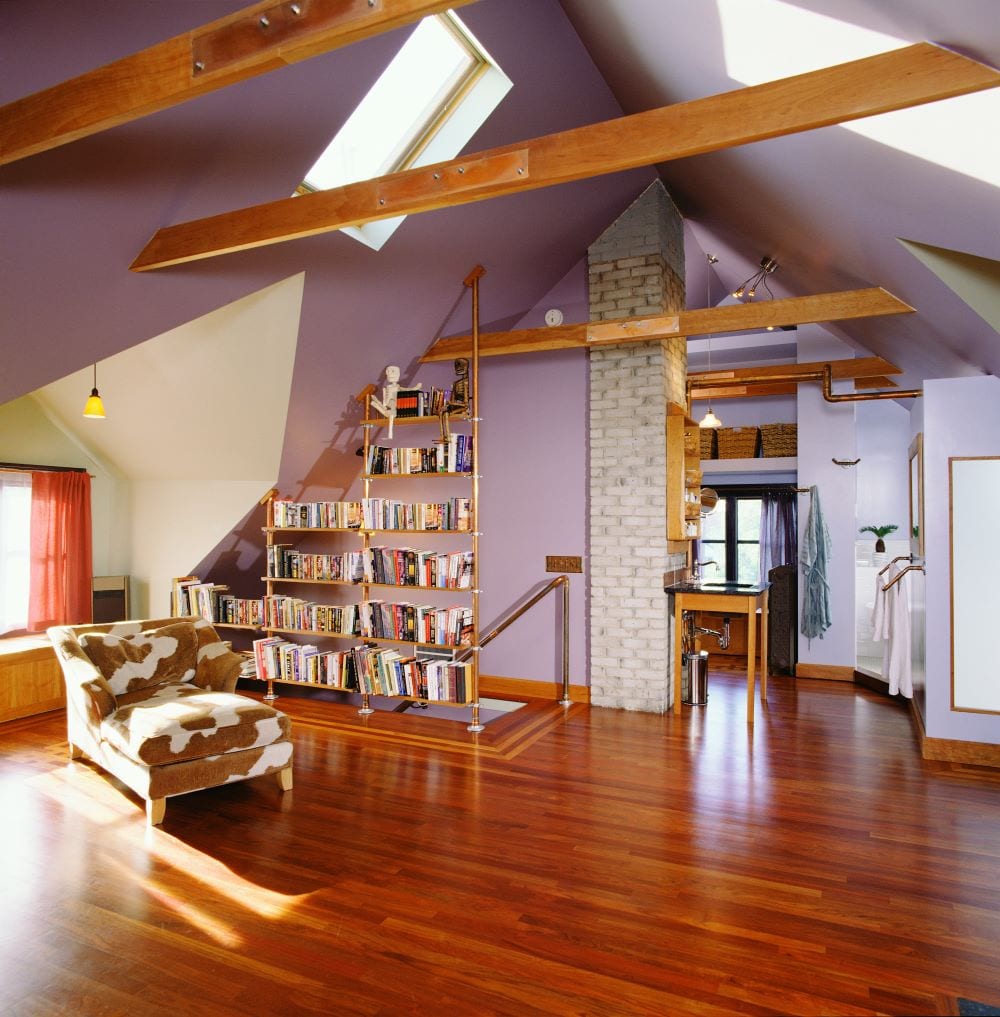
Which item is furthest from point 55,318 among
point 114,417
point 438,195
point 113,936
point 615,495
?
point 615,495

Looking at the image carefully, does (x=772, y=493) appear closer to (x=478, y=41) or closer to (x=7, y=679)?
(x=478, y=41)

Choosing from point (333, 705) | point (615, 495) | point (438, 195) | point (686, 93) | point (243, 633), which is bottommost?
point (333, 705)

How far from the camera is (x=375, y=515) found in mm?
5754

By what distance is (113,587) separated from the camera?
22.3 feet

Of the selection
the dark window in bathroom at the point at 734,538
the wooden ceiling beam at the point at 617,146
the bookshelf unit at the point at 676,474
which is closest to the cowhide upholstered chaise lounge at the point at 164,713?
the wooden ceiling beam at the point at 617,146

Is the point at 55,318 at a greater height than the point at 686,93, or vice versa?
the point at 686,93

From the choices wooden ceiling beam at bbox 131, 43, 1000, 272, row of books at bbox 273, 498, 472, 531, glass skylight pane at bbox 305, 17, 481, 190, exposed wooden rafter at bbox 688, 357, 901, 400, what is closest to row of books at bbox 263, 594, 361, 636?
row of books at bbox 273, 498, 472, 531

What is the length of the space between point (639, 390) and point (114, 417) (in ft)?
14.3

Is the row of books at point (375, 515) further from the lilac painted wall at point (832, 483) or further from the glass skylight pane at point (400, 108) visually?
the lilac painted wall at point (832, 483)

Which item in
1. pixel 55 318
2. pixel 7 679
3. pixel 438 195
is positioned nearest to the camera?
pixel 438 195

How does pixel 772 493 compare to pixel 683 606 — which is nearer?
pixel 683 606

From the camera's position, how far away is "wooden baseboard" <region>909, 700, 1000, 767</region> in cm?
464

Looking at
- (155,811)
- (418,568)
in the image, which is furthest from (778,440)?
(155,811)

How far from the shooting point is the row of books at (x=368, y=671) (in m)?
5.28
